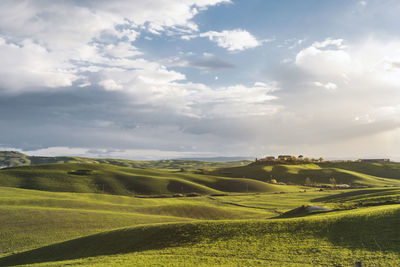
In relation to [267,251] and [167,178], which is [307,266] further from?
[167,178]

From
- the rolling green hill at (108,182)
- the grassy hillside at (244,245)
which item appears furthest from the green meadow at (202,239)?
the rolling green hill at (108,182)

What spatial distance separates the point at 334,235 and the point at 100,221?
54560 millimetres

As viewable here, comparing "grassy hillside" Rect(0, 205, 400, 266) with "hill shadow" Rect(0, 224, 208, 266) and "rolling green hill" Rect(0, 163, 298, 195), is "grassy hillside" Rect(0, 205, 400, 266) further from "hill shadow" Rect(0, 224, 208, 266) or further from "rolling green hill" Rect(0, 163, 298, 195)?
"rolling green hill" Rect(0, 163, 298, 195)

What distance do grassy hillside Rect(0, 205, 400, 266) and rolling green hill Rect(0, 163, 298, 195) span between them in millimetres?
109315

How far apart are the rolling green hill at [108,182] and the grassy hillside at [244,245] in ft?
359

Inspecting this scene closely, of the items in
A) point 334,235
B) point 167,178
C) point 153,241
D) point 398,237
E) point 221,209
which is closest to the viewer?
point 398,237

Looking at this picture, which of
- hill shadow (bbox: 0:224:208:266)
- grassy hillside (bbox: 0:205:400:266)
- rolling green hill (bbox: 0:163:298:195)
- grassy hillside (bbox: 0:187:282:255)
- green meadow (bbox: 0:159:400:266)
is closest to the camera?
grassy hillside (bbox: 0:205:400:266)

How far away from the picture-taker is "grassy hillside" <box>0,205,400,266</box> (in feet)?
115

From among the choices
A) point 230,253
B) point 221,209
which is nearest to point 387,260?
point 230,253

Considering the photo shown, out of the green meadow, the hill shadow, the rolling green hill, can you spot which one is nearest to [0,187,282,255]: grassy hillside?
the green meadow

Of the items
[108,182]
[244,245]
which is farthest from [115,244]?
[108,182]

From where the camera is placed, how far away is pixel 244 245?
134ft

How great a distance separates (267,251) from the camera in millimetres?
38031

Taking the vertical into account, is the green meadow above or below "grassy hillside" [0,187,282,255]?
above
